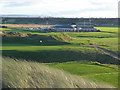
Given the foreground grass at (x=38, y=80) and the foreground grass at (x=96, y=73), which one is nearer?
the foreground grass at (x=38, y=80)

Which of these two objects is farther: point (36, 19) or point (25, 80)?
point (36, 19)

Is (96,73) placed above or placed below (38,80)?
below

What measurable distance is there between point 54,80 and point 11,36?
126ft

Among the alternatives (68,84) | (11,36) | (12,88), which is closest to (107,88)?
(68,84)

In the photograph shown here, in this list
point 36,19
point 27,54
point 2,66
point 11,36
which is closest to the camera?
point 2,66

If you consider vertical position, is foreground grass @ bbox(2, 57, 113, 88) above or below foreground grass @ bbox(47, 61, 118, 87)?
above

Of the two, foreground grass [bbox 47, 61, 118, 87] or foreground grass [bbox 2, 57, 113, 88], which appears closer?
foreground grass [bbox 2, 57, 113, 88]

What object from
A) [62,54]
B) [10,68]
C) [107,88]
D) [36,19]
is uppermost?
[36,19]

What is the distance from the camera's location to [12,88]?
4.25 m

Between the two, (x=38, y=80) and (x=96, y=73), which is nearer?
(x=38, y=80)

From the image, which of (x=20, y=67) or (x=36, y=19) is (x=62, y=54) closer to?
(x=20, y=67)

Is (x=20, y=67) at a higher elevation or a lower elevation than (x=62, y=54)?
higher

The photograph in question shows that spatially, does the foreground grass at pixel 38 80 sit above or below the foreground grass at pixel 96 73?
above

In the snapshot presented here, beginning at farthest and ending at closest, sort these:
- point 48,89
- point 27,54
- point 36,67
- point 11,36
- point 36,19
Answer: point 36,19
point 11,36
point 27,54
point 36,67
point 48,89
